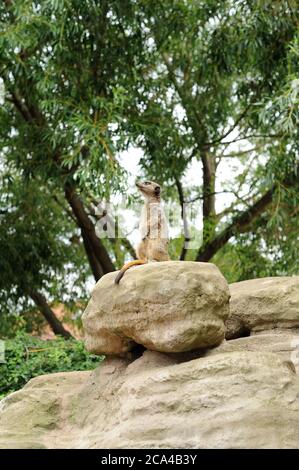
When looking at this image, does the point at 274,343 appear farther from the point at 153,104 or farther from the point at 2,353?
the point at 153,104

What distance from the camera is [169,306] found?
17.9 ft

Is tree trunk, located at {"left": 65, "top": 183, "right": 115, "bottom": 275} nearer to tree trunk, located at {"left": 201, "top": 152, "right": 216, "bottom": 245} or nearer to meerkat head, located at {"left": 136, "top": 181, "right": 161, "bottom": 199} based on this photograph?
tree trunk, located at {"left": 201, "top": 152, "right": 216, "bottom": 245}

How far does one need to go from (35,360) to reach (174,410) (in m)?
4.74

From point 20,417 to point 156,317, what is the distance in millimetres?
1208

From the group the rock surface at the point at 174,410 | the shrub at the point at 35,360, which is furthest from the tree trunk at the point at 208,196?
the rock surface at the point at 174,410

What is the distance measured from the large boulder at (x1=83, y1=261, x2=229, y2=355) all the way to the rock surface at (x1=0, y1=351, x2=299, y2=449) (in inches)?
7.6

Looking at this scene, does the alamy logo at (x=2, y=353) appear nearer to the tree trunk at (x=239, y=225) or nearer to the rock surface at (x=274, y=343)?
the tree trunk at (x=239, y=225)

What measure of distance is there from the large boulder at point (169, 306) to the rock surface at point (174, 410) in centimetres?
19

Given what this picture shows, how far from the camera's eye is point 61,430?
5.77 m

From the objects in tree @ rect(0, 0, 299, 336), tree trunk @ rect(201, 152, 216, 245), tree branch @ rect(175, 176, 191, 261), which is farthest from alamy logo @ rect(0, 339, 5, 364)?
tree trunk @ rect(201, 152, 216, 245)

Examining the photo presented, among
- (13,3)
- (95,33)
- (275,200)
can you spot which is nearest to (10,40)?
(13,3)

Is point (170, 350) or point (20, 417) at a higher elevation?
point (170, 350)

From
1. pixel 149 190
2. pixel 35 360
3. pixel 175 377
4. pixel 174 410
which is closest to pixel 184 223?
pixel 35 360
